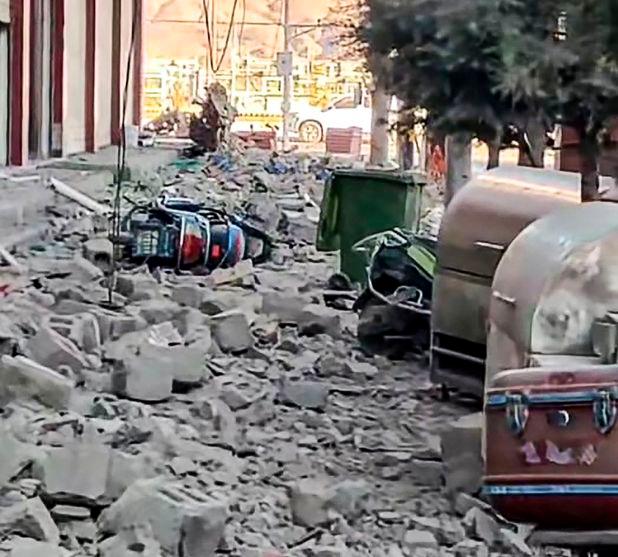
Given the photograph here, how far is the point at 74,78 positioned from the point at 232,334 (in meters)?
15.2

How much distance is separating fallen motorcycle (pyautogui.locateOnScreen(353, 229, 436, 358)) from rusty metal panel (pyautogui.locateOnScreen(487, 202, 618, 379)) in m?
3.01

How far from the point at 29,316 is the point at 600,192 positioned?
340 cm

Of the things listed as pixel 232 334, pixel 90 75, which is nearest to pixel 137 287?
pixel 232 334

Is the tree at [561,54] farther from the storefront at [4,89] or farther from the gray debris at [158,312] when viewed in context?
the storefront at [4,89]

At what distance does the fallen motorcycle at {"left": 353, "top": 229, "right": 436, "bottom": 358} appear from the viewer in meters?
8.28

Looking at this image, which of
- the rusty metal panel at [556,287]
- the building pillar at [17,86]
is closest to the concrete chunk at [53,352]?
the rusty metal panel at [556,287]

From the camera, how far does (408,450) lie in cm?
627

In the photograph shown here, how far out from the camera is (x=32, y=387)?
6.29 metres

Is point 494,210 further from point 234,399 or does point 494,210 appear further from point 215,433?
point 215,433

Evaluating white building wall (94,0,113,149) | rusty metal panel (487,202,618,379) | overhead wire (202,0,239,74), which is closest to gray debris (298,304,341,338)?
rusty metal panel (487,202,618,379)

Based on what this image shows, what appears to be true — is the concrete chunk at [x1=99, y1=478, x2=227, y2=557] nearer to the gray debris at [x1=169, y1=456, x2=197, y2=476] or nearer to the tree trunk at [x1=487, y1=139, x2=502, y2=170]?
the gray debris at [x1=169, y1=456, x2=197, y2=476]

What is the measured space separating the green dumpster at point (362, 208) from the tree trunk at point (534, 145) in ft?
10.7

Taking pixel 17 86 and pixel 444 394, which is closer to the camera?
pixel 444 394

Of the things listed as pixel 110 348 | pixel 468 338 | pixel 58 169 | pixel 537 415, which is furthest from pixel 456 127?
pixel 58 169
